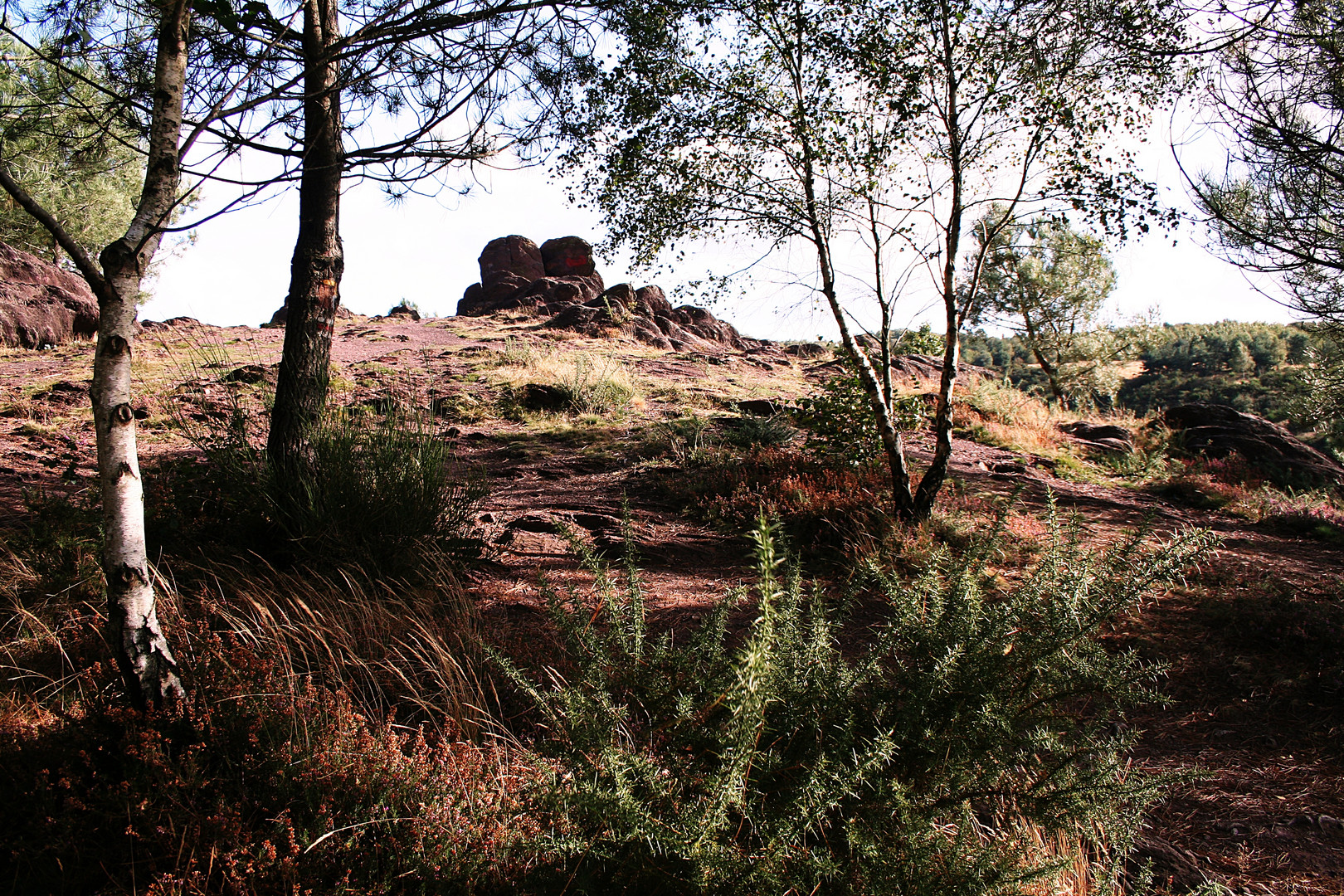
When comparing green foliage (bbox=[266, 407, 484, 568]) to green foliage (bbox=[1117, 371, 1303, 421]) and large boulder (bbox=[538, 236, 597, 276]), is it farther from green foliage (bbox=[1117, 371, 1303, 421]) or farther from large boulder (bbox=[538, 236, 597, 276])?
green foliage (bbox=[1117, 371, 1303, 421])

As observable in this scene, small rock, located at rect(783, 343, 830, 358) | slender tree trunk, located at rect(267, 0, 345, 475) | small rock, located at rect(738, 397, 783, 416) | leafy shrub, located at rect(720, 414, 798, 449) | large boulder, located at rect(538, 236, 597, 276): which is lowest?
leafy shrub, located at rect(720, 414, 798, 449)

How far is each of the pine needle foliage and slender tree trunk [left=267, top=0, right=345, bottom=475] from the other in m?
2.85

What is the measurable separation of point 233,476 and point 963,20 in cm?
613

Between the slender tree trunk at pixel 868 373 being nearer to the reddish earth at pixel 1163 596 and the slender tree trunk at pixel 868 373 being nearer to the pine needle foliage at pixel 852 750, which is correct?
the reddish earth at pixel 1163 596

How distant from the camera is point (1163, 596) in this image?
4773 millimetres

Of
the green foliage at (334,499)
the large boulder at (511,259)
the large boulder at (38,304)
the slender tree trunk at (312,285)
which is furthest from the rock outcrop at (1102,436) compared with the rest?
the large boulder at (511,259)

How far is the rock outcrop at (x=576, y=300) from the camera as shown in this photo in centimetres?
2056

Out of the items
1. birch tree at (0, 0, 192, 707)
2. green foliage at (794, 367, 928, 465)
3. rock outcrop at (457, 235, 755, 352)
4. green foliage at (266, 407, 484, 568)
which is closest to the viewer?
birch tree at (0, 0, 192, 707)

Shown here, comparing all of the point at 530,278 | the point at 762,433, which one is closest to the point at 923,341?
the point at 762,433

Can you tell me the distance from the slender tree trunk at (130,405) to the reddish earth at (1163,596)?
1549 mm

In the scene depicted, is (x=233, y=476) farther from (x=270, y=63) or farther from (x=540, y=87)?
(x=540, y=87)

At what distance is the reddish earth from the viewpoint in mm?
2836

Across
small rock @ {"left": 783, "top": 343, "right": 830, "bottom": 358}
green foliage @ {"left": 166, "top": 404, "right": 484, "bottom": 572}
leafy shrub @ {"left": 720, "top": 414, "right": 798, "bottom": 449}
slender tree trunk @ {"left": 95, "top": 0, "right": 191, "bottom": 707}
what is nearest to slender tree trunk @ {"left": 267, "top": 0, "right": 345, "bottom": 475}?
green foliage @ {"left": 166, "top": 404, "right": 484, "bottom": 572}

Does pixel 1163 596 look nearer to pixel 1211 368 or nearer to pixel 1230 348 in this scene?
pixel 1211 368
